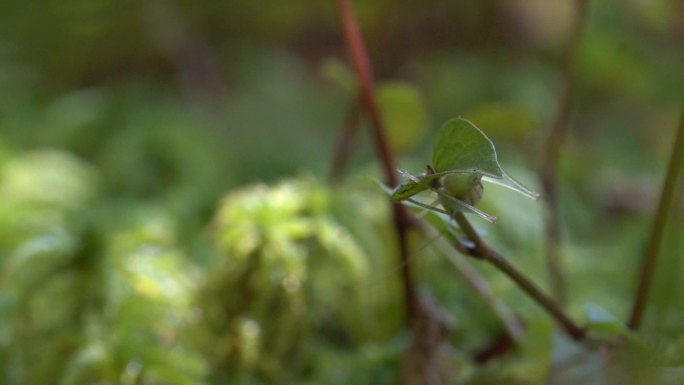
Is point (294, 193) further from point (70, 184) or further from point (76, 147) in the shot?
point (76, 147)

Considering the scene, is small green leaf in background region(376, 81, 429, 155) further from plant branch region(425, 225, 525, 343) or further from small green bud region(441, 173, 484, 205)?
small green bud region(441, 173, 484, 205)

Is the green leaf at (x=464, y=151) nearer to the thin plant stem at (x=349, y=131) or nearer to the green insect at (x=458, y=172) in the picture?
the green insect at (x=458, y=172)

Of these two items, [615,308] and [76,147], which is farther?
[76,147]

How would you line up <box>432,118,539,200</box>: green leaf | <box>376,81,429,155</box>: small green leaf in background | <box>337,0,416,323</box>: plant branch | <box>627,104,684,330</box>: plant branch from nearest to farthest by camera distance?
<box>432,118,539,200</box>: green leaf < <box>627,104,684,330</box>: plant branch < <box>337,0,416,323</box>: plant branch < <box>376,81,429,155</box>: small green leaf in background

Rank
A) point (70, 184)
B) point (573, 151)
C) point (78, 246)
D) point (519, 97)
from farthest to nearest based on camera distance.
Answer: point (519, 97)
point (573, 151)
point (70, 184)
point (78, 246)

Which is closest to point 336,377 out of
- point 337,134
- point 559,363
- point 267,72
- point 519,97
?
point 559,363

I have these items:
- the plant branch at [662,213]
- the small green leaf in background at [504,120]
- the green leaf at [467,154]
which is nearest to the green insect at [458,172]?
the green leaf at [467,154]

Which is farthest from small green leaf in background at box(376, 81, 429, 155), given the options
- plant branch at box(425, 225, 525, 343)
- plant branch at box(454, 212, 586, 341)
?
plant branch at box(454, 212, 586, 341)
